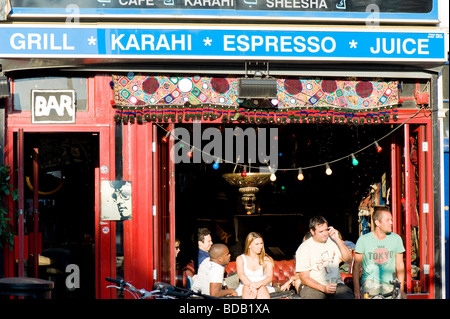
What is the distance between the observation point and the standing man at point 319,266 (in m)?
9.07

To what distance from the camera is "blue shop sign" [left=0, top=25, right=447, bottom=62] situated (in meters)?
9.44

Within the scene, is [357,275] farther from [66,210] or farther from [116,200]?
[66,210]

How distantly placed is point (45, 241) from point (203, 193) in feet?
8.88

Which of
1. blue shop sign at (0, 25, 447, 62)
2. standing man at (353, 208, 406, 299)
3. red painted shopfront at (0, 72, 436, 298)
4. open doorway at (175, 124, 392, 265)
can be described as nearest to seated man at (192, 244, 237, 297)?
red painted shopfront at (0, 72, 436, 298)

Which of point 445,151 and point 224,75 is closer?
point 224,75

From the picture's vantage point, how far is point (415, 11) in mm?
10023

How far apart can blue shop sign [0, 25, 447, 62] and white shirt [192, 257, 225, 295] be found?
8.86 feet

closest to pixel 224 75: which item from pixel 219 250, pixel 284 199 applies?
pixel 219 250

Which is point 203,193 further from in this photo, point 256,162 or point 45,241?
point 45,241

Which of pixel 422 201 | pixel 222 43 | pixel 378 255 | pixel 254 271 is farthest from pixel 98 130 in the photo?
pixel 422 201

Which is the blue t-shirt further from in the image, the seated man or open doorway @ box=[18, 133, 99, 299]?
open doorway @ box=[18, 133, 99, 299]

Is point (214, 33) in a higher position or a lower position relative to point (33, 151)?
higher

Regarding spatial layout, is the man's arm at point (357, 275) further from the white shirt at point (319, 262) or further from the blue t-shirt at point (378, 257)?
the white shirt at point (319, 262)

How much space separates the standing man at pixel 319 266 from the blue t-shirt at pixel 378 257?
1.08ft
